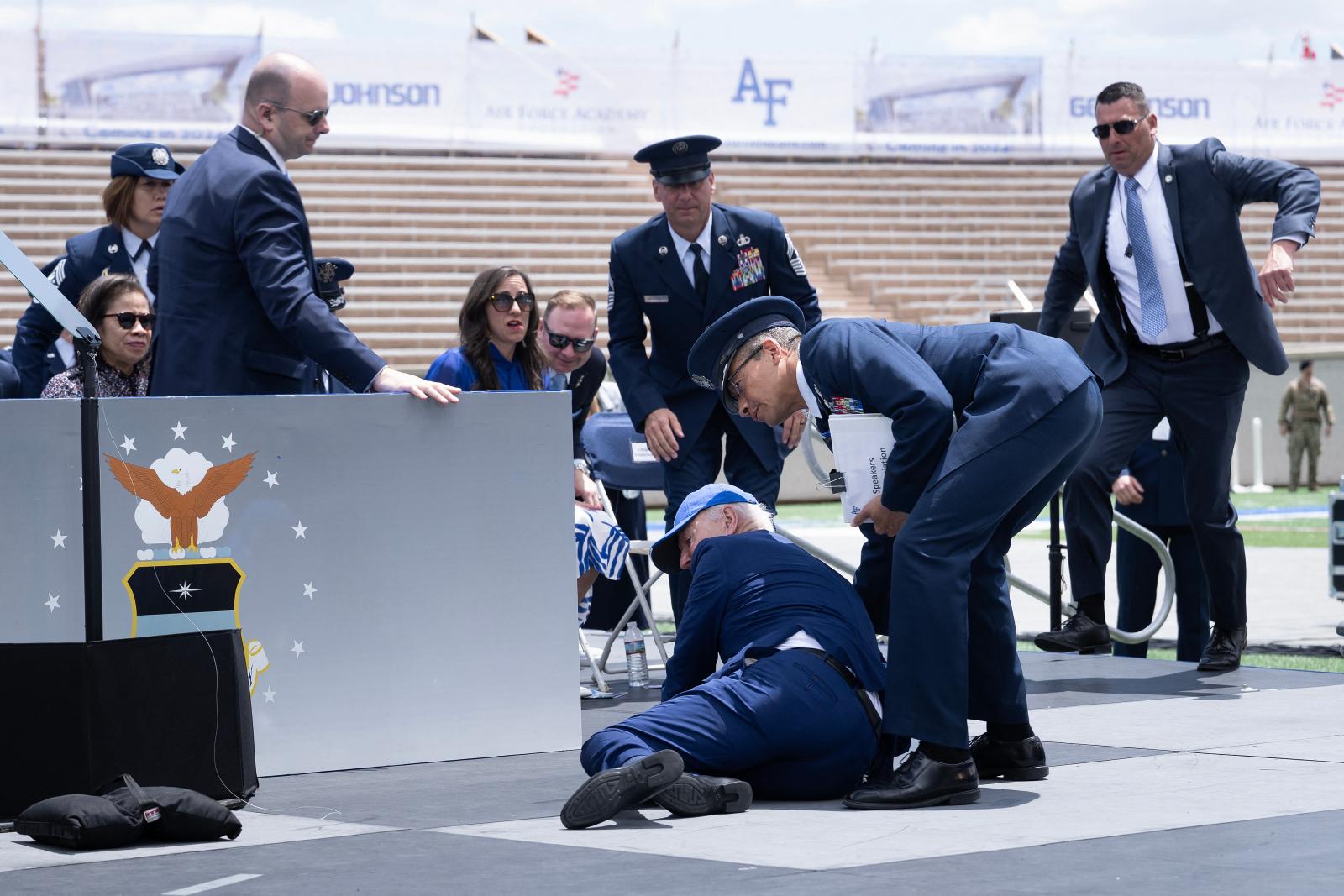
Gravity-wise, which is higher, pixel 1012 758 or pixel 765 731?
pixel 765 731

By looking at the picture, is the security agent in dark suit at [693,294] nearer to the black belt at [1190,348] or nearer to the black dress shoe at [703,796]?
the black belt at [1190,348]

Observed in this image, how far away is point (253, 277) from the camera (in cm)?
499

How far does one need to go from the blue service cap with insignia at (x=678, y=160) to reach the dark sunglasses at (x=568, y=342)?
98 cm

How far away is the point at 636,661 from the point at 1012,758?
2364 mm

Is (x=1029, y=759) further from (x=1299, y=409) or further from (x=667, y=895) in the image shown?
(x=1299, y=409)

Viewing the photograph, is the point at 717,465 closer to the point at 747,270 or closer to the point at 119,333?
the point at 747,270

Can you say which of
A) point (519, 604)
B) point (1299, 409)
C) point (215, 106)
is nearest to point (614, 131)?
point (215, 106)

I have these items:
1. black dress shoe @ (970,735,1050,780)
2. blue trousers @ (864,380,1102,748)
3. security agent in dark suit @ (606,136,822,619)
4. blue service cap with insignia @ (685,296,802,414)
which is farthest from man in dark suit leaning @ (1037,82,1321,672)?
blue service cap with insignia @ (685,296,802,414)

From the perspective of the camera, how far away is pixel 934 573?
14.1 ft

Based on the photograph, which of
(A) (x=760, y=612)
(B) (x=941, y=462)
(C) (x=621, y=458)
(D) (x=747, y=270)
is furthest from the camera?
(C) (x=621, y=458)

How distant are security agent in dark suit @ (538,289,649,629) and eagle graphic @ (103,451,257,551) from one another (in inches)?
87.2

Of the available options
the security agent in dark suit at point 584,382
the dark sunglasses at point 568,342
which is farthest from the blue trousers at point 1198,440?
the dark sunglasses at point 568,342

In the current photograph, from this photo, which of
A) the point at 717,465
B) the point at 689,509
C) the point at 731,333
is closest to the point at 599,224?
the point at 717,465

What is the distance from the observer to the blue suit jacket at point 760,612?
175 inches
